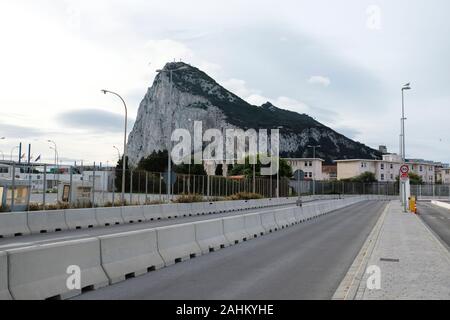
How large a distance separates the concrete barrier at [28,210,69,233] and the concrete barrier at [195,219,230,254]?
336 inches

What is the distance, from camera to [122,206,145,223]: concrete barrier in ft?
89.2

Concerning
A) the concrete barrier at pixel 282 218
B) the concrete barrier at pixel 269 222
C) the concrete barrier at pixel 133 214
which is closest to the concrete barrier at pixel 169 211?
the concrete barrier at pixel 133 214

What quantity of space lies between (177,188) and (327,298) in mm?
42857

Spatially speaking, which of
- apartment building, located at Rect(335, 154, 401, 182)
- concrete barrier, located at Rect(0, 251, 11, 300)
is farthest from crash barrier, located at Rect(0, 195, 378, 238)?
apartment building, located at Rect(335, 154, 401, 182)

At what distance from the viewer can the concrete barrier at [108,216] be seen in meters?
24.9

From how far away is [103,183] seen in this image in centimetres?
3488

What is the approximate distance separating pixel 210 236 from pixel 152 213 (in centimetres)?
1553

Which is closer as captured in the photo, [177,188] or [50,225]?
[50,225]

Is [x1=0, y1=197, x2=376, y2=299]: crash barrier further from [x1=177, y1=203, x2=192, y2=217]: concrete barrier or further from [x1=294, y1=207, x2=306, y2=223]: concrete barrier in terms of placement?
[x1=177, y1=203, x2=192, y2=217]: concrete barrier

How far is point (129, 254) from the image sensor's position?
10.5m

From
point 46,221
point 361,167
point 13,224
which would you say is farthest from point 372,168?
point 13,224

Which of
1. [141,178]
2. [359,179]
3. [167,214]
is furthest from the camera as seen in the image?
[359,179]
